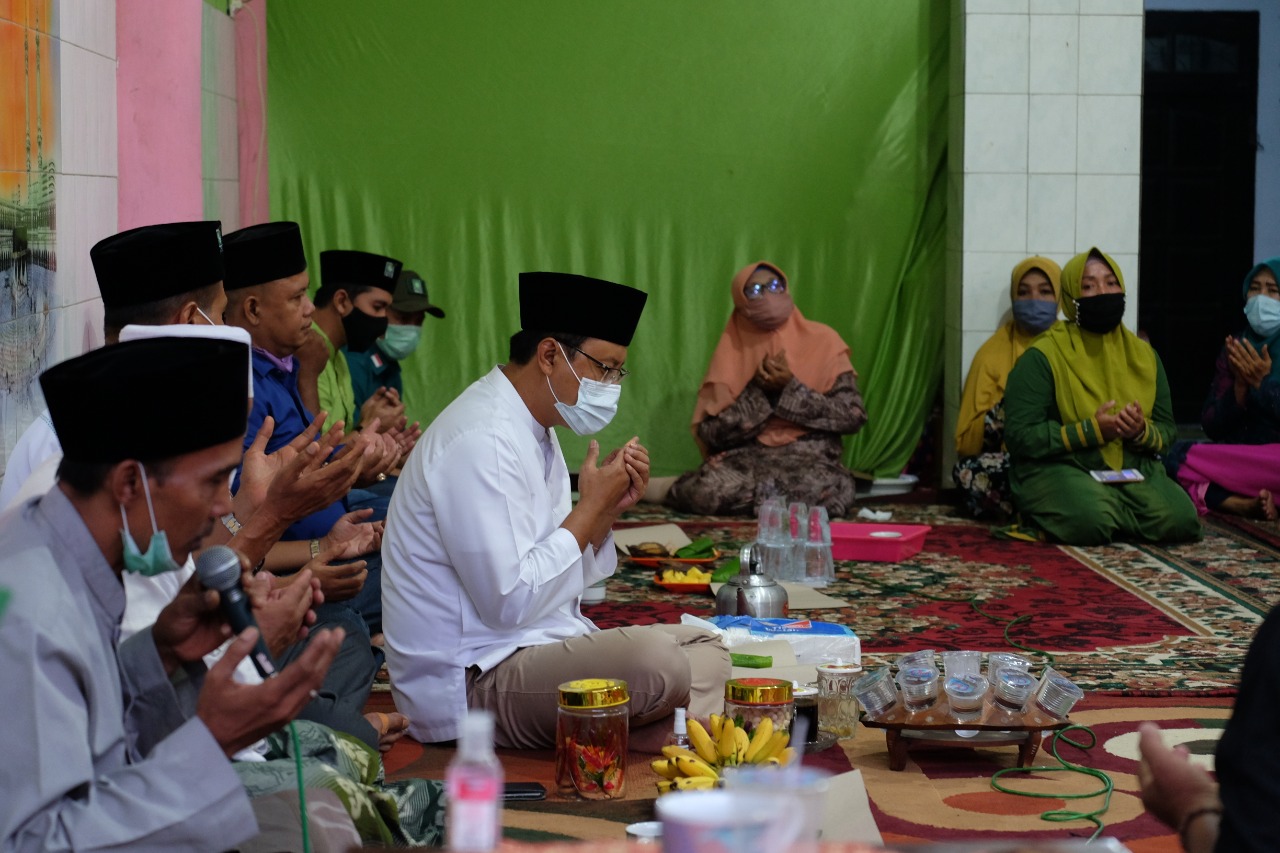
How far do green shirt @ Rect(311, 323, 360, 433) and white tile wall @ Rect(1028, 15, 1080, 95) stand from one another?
374 cm

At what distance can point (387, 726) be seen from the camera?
10.8 feet

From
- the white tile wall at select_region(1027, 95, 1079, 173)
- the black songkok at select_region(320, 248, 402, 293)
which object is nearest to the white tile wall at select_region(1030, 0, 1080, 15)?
the white tile wall at select_region(1027, 95, 1079, 173)

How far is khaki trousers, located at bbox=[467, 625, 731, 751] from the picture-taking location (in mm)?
3199

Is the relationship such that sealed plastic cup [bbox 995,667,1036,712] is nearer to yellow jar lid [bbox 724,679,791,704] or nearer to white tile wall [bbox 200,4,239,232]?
yellow jar lid [bbox 724,679,791,704]

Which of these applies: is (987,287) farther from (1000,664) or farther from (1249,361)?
(1000,664)

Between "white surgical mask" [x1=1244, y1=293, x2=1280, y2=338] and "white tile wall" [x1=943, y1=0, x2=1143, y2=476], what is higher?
"white tile wall" [x1=943, y1=0, x2=1143, y2=476]

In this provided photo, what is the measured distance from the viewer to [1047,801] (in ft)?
10.1

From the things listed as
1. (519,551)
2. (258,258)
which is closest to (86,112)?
(258,258)

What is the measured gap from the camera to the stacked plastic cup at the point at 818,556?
539cm

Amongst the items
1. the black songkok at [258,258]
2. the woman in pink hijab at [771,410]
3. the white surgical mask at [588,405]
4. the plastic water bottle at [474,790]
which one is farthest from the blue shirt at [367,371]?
the plastic water bottle at [474,790]

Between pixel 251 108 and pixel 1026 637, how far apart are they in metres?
4.61

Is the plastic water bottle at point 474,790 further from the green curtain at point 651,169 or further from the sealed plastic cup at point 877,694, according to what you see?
the green curtain at point 651,169

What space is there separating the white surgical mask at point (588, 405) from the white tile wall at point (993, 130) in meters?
4.31

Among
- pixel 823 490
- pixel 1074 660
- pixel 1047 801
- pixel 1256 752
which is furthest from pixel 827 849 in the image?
pixel 823 490
